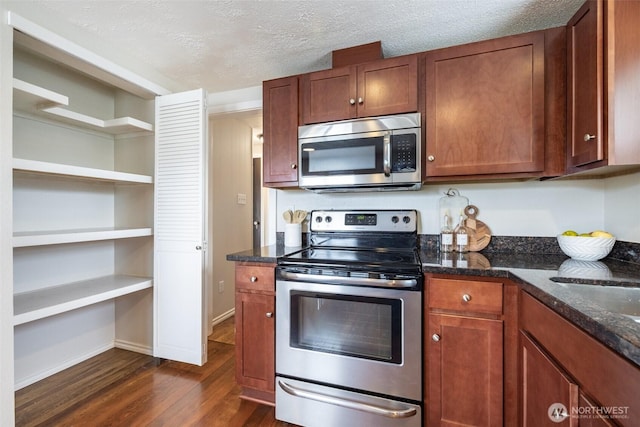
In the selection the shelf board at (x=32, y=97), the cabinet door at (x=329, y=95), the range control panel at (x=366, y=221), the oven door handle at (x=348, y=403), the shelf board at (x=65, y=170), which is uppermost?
the cabinet door at (x=329, y=95)

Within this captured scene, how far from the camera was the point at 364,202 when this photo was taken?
2.15 metres

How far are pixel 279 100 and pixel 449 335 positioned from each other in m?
1.77

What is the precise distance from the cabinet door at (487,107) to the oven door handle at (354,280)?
69 cm

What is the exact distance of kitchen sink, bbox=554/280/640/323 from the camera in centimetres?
99

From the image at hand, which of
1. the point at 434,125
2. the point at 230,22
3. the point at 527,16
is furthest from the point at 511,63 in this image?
the point at 230,22

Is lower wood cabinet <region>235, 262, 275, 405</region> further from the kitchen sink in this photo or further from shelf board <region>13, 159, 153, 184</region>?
the kitchen sink

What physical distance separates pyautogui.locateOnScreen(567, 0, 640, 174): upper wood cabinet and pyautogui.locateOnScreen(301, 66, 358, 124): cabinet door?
1116mm

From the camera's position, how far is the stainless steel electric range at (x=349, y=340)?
1436 mm

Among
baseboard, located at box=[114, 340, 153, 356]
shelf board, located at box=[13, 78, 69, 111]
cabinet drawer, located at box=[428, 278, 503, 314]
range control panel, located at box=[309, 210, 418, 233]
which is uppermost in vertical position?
shelf board, located at box=[13, 78, 69, 111]

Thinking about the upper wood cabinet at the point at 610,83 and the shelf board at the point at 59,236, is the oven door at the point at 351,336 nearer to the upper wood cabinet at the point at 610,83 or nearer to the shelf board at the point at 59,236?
the upper wood cabinet at the point at 610,83

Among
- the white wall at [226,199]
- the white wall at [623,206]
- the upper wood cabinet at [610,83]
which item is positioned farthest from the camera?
the white wall at [226,199]

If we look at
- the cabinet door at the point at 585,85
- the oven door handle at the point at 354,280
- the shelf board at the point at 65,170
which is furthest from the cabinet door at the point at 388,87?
the shelf board at the point at 65,170

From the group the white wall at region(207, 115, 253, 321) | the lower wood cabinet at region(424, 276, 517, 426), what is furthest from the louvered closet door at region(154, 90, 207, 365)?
the lower wood cabinet at region(424, 276, 517, 426)

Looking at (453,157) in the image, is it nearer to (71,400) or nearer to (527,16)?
(527,16)
